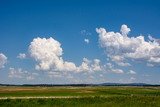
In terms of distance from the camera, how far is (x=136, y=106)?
53656mm

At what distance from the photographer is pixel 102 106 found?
5397 centimetres

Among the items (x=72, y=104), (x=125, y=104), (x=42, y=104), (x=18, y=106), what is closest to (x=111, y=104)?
(x=125, y=104)

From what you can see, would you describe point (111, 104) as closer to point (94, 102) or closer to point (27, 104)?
point (94, 102)

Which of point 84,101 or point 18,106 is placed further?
point 84,101

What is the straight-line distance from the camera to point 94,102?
197 ft

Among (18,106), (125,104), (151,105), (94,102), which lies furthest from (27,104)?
(151,105)

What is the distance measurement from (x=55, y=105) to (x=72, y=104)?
3.15 m

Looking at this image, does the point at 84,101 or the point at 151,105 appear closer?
the point at 151,105

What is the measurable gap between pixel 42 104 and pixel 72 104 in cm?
477

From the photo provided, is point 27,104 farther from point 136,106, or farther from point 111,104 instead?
point 136,106

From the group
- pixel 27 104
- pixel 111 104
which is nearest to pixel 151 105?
pixel 111 104

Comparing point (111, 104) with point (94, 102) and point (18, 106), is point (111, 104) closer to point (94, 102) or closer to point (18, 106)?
point (94, 102)

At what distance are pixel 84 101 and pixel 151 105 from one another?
485 inches

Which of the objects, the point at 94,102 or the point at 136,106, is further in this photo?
the point at 94,102
